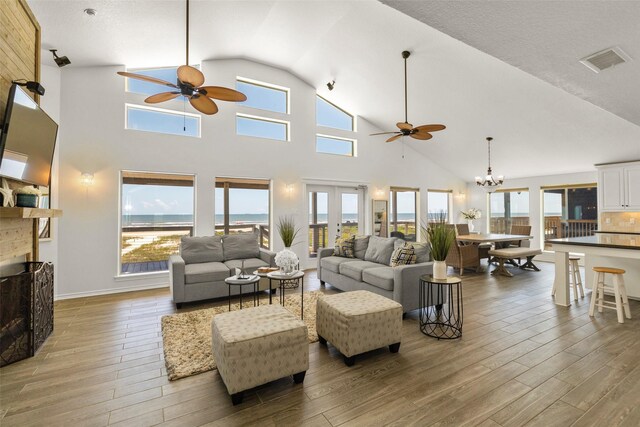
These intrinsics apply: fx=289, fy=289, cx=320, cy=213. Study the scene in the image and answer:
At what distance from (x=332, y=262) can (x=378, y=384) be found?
2804 mm

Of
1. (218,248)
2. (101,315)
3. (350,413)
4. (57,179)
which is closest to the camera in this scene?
(350,413)

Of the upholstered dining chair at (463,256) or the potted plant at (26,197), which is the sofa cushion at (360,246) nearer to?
the upholstered dining chair at (463,256)

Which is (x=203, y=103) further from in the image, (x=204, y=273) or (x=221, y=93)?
(x=204, y=273)

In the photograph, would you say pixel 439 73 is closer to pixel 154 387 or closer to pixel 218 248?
pixel 218 248

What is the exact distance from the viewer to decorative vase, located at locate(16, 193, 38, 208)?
106 inches

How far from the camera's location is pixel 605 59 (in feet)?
7.74

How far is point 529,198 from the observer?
828 centimetres

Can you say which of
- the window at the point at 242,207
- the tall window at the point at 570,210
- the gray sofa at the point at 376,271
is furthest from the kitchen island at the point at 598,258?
the window at the point at 242,207

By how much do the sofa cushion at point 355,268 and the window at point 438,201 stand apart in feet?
16.5

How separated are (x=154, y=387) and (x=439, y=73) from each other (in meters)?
6.01

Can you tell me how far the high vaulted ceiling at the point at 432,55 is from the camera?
6.75 ft

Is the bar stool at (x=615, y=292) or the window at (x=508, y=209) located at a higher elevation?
A: the window at (x=508, y=209)

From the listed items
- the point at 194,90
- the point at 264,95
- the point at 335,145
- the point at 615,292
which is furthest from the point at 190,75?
the point at 615,292

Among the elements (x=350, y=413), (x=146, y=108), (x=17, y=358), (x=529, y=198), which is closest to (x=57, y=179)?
(x=146, y=108)
